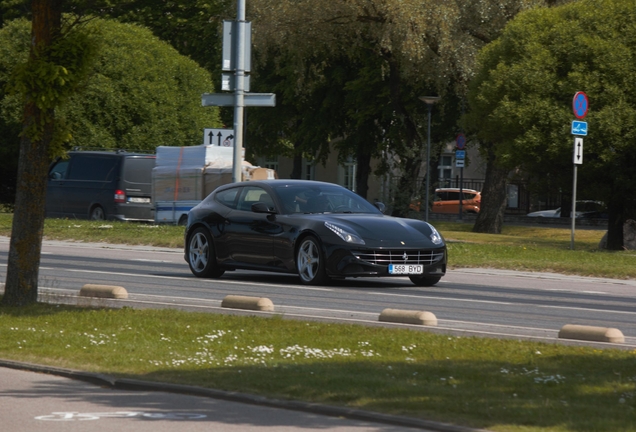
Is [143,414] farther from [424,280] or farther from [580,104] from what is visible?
[580,104]

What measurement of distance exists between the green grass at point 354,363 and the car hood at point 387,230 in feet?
16.1

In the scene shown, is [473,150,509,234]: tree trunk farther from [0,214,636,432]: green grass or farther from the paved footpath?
the paved footpath

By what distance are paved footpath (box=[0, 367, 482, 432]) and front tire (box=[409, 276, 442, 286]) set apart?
954 centimetres

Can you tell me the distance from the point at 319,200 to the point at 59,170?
1835 cm

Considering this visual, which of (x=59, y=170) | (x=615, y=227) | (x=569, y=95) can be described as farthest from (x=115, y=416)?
(x=59, y=170)

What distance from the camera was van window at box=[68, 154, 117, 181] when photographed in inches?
1328

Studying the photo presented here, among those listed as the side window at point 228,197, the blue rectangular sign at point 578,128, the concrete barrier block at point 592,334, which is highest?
the blue rectangular sign at point 578,128

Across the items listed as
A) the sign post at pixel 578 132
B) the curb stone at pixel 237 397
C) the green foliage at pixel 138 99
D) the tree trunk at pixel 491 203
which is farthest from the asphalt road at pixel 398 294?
the green foliage at pixel 138 99

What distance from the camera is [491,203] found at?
4178 centimetres

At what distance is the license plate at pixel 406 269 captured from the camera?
1652cm

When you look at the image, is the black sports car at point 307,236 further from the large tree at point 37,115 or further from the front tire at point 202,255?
the large tree at point 37,115

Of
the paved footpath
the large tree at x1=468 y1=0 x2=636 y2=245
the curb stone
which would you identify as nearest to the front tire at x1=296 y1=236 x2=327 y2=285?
the curb stone

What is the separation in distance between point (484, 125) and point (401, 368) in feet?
84.1

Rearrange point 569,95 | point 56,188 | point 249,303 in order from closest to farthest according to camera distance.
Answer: point 249,303 < point 569,95 < point 56,188
